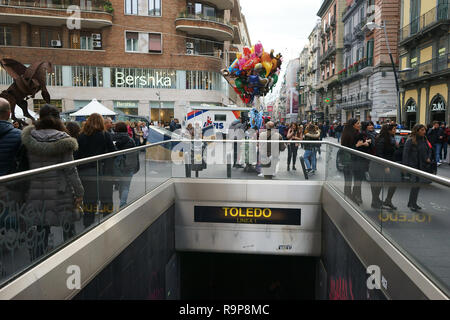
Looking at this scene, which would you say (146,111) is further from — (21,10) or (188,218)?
(188,218)

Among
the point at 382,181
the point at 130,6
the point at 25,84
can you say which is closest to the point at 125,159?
the point at 382,181

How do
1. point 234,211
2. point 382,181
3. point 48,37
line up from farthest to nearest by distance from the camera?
1. point 48,37
2. point 234,211
3. point 382,181

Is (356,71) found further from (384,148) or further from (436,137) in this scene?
(384,148)

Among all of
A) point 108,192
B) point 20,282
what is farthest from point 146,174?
point 20,282

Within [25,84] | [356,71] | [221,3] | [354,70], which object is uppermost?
[221,3]

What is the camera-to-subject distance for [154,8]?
3481 centimetres

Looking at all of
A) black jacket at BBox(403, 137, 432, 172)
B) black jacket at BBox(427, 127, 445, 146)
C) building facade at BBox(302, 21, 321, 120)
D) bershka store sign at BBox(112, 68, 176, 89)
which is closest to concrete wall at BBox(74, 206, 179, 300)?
black jacket at BBox(403, 137, 432, 172)

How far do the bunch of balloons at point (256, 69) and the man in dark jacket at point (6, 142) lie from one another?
8.25 metres

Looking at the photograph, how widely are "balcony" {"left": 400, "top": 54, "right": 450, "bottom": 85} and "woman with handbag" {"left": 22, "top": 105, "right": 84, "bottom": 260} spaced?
24495 mm

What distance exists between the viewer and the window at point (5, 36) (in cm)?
3309

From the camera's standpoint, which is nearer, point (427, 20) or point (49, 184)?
point (49, 184)

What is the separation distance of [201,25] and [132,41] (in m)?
6.59

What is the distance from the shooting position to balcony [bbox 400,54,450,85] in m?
23.7

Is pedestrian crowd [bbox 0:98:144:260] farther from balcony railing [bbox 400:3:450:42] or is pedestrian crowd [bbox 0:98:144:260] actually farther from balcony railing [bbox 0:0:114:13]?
balcony railing [bbox 0:0:114:13]
